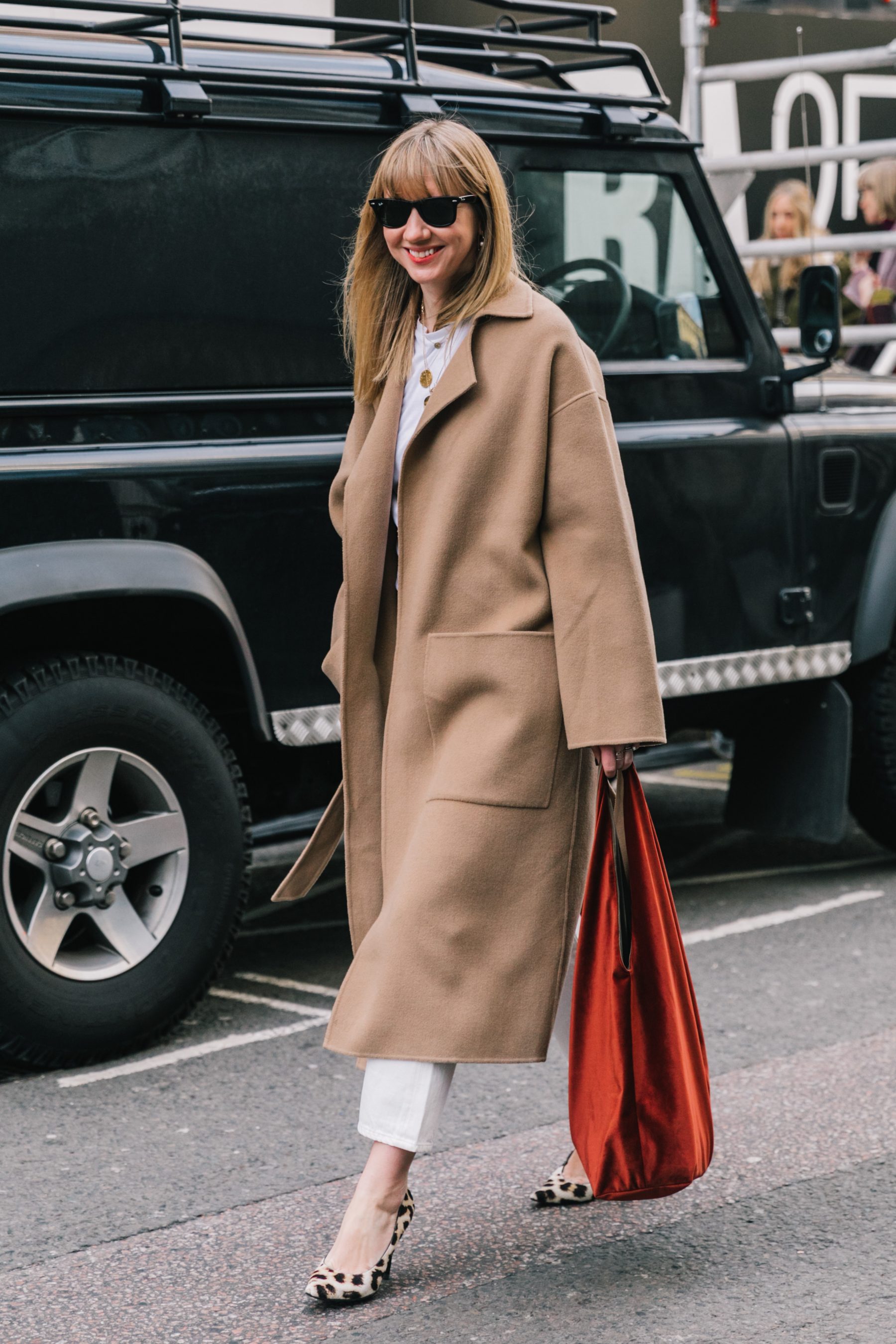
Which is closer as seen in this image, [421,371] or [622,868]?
[622,868]

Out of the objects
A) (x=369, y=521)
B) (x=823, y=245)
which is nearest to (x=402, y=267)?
(x=369, y=521)

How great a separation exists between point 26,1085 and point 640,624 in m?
2.04

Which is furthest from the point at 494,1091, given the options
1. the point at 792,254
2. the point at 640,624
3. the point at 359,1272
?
the point at 792,254

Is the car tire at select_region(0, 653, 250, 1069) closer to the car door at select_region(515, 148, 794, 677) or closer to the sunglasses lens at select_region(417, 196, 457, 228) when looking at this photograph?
the car door at select_region(515, 148, 794, 677)

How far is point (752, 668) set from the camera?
5.79 meters

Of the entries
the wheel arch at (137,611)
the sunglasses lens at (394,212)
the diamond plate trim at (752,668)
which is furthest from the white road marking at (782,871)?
the sunglasses lens at (394,212)

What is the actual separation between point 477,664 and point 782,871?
369 cm

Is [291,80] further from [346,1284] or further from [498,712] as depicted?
[346,1284]

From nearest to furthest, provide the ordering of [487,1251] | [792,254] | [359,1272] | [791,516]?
[359,1272] < [487,1251] < [791,516] < [792,254]

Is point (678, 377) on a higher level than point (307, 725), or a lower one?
higher

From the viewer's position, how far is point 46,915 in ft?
14.8

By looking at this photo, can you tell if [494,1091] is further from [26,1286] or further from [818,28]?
[818,28]

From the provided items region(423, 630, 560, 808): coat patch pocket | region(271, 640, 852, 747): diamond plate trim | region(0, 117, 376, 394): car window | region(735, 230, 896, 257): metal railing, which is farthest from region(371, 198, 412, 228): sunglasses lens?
region(735, 230, 896, 257): metal railing

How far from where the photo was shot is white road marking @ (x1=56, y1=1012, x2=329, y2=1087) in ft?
14.9
